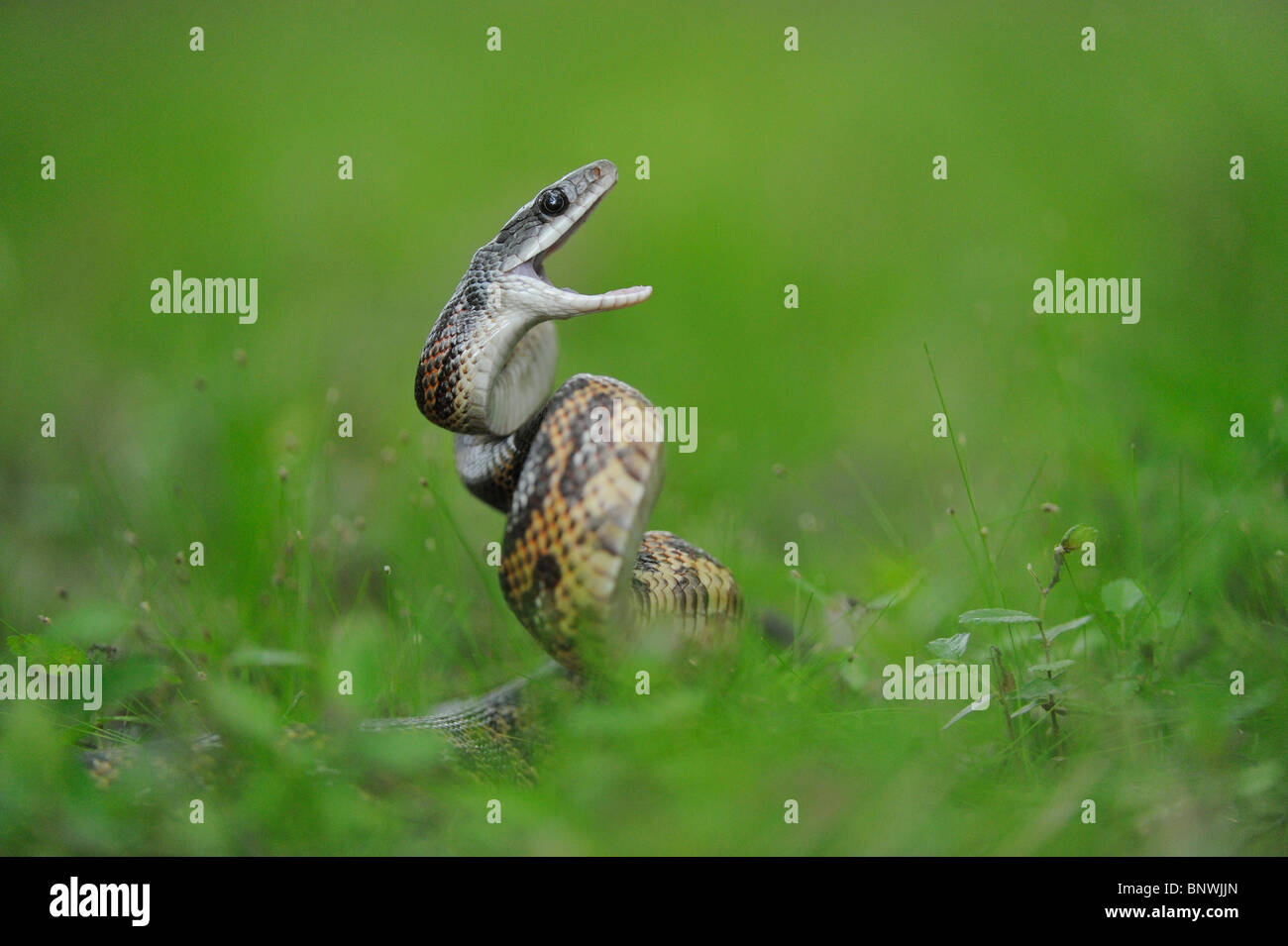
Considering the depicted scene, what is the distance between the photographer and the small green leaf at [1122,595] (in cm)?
360

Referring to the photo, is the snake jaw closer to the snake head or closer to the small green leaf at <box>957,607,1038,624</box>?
the snake head

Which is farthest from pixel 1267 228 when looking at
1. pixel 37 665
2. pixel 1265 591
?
pixel 37 665

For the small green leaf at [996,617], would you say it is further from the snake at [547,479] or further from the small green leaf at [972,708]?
the snake at [547,479]

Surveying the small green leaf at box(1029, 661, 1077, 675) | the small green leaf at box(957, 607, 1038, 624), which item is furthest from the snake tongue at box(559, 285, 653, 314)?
the small green leaf at box(1029, 661, 1077, 675)

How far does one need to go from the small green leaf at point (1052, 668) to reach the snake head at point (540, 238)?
1.89m

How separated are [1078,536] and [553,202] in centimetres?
221

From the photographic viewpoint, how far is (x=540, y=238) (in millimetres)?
3740

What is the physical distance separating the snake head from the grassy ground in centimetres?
128

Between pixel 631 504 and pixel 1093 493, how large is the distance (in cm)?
331

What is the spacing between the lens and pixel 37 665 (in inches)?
148

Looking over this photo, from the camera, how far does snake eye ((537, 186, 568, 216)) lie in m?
3.76

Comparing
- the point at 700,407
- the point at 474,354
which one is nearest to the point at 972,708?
the point at 474,354

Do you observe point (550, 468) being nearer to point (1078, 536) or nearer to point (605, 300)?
point (605, 300)

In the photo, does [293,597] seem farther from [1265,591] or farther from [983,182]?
[983,182]
